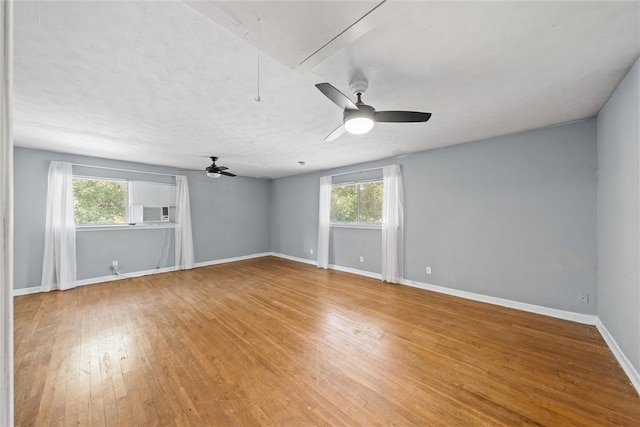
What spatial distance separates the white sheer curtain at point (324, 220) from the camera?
226 inches

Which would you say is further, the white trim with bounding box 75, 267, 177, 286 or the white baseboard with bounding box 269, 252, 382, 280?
the white baseboard with bounding box 269, 252, 382, 280

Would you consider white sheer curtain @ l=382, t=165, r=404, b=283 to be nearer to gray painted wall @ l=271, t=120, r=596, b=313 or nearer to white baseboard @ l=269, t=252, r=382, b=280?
gray painted wall @ l=271, t=120, r=596, b=313

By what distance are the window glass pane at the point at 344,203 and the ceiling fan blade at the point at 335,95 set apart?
3678mm

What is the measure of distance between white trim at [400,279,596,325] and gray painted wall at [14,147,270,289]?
16.0 feet

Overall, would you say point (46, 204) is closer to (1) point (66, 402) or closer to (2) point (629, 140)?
(1) point (66, 402)

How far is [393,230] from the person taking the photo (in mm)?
4496

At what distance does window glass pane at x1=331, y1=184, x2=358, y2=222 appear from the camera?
18.0 feet

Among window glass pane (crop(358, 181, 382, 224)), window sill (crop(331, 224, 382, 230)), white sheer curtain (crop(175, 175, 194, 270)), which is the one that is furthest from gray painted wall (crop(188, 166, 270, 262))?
window glass pane (crop(358, 181, 382, 224))

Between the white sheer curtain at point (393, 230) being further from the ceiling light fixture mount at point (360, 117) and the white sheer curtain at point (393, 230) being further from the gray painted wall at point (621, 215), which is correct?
the ceiling light fixture mount at point (360, 117)

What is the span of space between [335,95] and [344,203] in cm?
404

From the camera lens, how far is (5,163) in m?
0.51

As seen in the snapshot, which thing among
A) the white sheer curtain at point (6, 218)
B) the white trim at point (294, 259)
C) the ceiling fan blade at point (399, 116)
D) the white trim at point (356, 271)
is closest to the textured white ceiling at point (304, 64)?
the ceiling fan blade at point (399, 116)

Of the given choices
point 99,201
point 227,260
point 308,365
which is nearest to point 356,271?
point 308,365

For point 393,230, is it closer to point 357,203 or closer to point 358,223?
point 358,223
